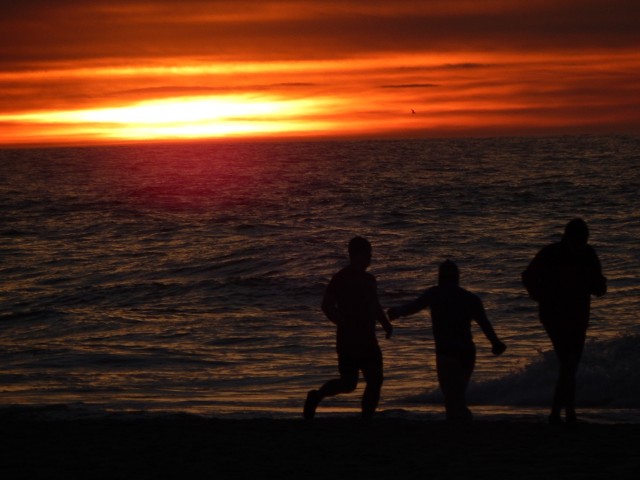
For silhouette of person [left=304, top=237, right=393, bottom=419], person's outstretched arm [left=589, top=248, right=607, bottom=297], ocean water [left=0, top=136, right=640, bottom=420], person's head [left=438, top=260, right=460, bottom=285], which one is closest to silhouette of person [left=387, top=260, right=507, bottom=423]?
person's head [left=438, top=260, right=460, bottom=285]

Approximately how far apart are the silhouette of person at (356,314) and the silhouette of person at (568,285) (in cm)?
121

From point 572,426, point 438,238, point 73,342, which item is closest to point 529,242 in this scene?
point 438,238

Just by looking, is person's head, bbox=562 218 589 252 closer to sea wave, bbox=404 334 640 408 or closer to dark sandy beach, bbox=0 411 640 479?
dark sandy beach, bbox=0 411 640 479

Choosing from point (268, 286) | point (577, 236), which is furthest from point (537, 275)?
point (268, 286)

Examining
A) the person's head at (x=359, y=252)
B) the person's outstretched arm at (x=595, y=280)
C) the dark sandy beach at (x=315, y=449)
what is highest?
the person's head at (x=359, y=252)

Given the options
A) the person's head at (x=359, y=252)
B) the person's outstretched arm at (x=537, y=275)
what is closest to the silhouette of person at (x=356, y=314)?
the person's head at (x=359, y=252)

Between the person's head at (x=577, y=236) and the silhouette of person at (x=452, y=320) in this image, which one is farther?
the silhouette of person at (x=452, y=320)

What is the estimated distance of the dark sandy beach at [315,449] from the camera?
6648mm

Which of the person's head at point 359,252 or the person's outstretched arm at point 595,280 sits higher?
the person's head at point 359,252

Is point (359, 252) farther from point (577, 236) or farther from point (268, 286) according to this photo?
point (268, 286)

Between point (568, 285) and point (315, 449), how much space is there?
2.25 m

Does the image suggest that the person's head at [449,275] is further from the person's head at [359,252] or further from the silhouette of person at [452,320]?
the person's head at [359,252]

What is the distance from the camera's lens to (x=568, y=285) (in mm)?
7695

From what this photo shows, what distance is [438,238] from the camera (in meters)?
33.8
